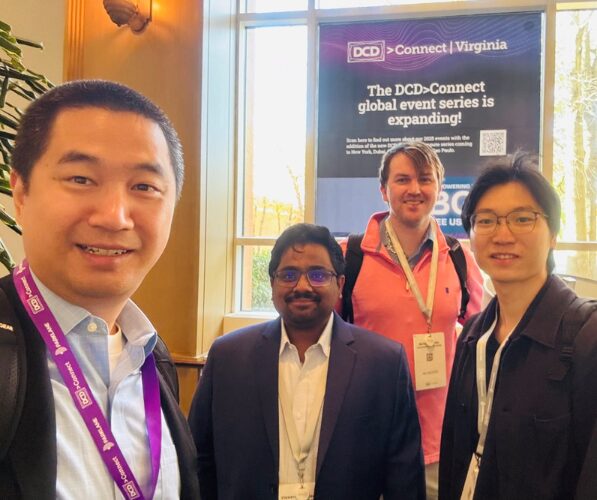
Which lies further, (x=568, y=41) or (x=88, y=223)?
(x=568, y=41)

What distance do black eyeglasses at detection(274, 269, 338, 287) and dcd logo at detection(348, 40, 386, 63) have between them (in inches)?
124

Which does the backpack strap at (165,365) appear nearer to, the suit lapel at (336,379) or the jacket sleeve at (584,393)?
the suit lapel at (336,379)

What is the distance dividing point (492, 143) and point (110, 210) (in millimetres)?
3960

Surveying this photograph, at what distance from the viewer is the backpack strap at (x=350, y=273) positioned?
2289 mm

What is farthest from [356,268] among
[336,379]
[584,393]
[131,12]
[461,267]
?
[131,12]

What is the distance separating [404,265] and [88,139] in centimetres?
172

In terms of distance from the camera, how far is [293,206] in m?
4.53

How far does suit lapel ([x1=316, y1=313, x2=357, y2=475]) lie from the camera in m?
1.64

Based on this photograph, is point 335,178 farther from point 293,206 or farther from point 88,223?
point 88,223

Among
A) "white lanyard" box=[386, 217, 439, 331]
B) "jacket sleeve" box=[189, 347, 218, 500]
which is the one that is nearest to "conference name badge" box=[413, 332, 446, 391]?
"white lanyard" box=[386, 217, 439, 331]

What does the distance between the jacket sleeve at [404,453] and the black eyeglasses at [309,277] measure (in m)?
0.41

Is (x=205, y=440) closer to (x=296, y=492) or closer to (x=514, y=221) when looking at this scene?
(x=296, y=492)

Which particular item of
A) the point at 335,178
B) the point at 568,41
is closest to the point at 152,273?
the point at 335,178

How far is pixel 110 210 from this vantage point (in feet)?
2.68
